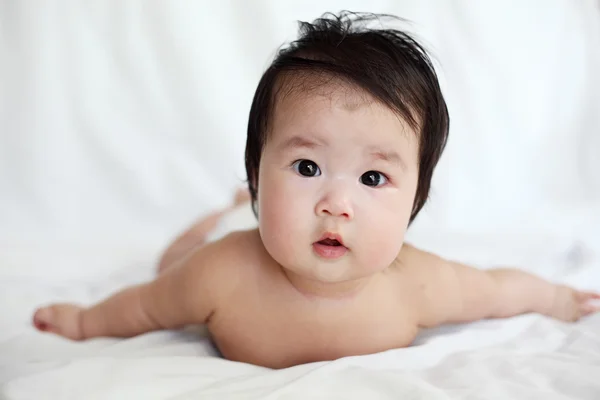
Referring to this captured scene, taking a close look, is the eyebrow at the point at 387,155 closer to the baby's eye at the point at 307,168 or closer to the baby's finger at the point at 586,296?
the baby's eye at the point at 307,168

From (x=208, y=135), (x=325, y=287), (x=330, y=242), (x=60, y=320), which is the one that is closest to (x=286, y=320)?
(x=325, y=287)

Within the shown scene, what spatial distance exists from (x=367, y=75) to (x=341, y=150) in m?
0.11

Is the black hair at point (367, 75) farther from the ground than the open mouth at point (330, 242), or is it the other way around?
the black hair at point (367, 75)

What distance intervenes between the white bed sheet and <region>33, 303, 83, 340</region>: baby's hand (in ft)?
0.08

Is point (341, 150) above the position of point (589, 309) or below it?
above

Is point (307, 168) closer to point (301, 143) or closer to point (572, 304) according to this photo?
point (301, 143)

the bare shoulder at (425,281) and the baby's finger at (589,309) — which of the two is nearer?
the bare shoulder at (425,281)

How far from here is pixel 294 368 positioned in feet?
3.34

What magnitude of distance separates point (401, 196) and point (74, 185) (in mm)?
894

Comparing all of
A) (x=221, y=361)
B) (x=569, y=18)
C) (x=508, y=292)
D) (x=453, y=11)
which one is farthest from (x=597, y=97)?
(x=221, y=361)

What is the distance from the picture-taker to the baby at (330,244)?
95 cm

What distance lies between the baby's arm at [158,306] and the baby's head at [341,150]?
0.48 feet

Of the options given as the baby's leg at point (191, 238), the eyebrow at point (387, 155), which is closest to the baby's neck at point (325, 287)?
the eyebrow at point (387, 155)

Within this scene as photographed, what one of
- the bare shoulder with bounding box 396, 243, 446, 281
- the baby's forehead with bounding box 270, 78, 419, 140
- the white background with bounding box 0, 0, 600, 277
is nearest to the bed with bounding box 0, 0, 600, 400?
the white background with bounding box 0, 0, 600, 277
